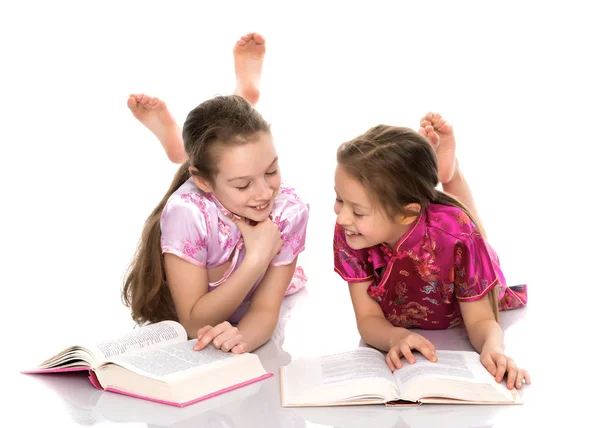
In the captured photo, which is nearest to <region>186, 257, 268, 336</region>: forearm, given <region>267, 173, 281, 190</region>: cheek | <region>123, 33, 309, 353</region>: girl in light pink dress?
<region>123, 33, 309, 353</region>: girl in light pink dress

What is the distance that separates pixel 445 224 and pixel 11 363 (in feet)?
4.04

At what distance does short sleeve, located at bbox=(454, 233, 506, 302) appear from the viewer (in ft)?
7.78

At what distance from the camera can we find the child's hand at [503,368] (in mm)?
2156

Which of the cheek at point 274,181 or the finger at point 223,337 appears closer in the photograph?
the finger at point 223,337

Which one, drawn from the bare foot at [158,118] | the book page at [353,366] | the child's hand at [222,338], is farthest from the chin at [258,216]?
the bare foot at [158,118]

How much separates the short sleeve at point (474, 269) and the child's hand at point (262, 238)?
20.0 inches

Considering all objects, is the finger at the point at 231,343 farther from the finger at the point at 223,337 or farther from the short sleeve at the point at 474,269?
the short sleeve at the point at 474,269

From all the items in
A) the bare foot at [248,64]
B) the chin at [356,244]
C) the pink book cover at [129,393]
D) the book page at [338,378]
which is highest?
the bare foot at [248,64]

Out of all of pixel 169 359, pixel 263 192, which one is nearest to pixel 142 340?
pixel 169 359

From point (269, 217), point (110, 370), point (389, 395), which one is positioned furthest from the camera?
point (269, 217)

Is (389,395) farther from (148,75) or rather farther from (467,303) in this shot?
(148,75)

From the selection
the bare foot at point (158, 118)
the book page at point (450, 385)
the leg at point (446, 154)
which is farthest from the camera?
the bare foot at point (158, 118)

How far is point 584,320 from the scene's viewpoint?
8.89 ft

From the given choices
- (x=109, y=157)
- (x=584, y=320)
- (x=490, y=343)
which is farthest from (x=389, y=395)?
(x=109, y=157)
